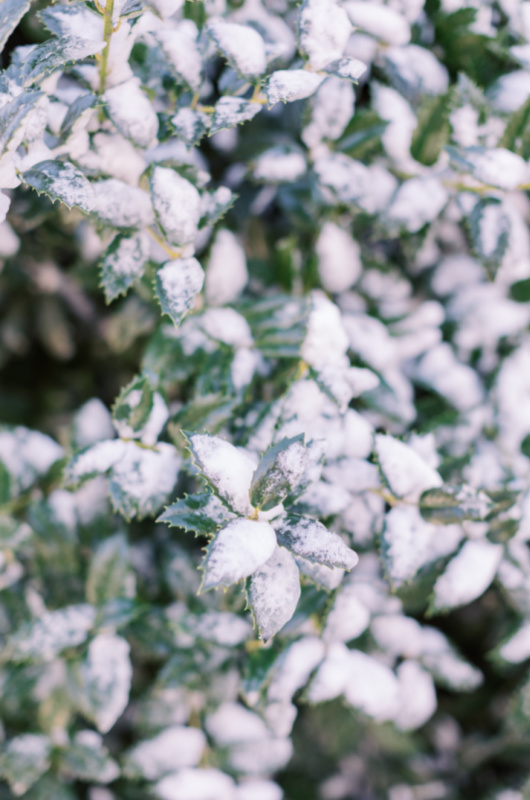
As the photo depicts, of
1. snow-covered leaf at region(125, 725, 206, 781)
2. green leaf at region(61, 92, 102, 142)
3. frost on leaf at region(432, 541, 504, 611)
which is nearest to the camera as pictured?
green leaf at region(61, 92, 102, 142)

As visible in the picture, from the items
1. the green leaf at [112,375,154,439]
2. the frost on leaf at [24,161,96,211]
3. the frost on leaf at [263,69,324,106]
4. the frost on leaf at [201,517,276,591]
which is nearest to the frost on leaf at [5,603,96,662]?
the green leaf at [112,375,154,439]

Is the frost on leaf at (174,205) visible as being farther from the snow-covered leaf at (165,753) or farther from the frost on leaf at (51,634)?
the snow-covered leaf at (165,753)

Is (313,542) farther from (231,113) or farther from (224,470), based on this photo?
(231,113)

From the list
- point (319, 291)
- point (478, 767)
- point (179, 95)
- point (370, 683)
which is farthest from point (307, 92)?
point (478, 767)

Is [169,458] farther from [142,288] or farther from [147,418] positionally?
[142,288]

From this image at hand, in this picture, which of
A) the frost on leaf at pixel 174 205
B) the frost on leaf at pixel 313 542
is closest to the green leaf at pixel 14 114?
the frost on leaf at pixel 174 205

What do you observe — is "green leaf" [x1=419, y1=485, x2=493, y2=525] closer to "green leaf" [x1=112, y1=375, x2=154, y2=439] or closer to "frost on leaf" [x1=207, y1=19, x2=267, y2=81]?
"green leaf" [x1=112, y1=375, x2=154, y2=439]
